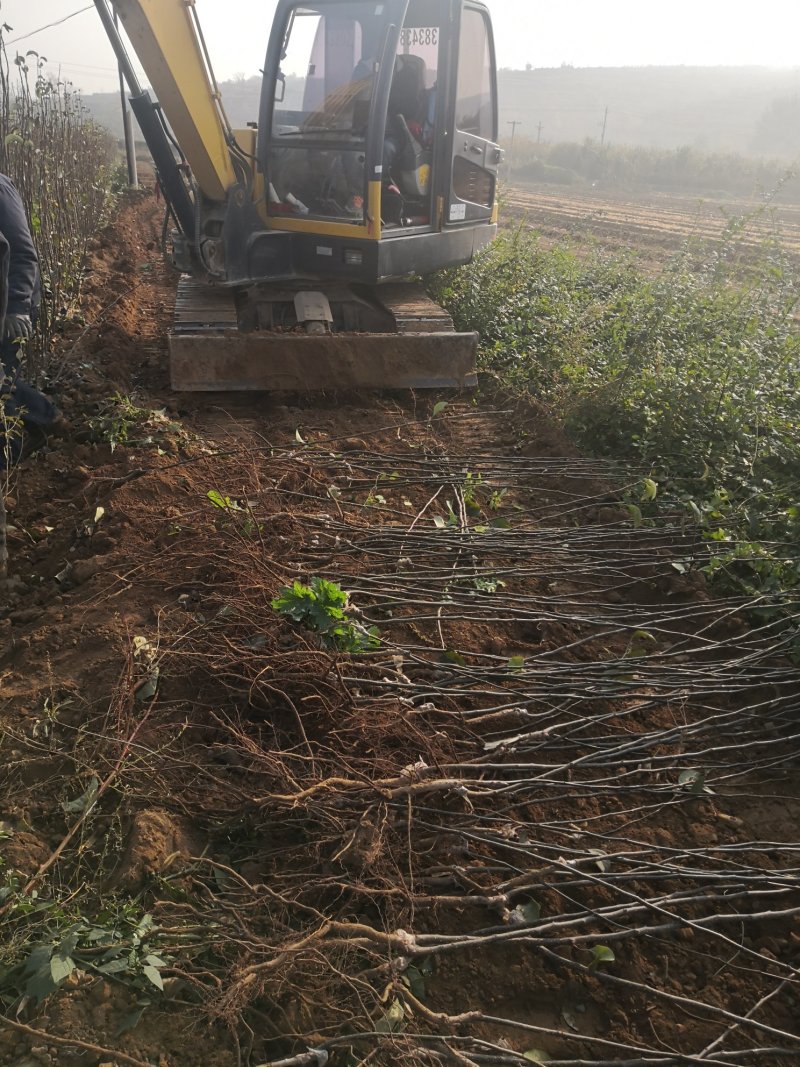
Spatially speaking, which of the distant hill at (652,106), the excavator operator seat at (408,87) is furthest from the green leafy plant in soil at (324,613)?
the distant hill at (652,106)

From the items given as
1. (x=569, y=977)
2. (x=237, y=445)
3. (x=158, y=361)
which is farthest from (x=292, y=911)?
(x=158, y=361)

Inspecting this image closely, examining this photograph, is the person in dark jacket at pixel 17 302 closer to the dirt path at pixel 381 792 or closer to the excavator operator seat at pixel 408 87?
the dirt path at pixel 381 792

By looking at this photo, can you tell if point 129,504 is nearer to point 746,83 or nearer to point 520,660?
point 520,660

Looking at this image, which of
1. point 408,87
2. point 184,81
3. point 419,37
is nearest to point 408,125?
point 408,87

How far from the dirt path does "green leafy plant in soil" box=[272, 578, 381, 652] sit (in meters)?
0.03

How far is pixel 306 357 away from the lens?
6.13 m

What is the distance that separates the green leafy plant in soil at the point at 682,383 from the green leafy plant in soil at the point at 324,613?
197 centimetres

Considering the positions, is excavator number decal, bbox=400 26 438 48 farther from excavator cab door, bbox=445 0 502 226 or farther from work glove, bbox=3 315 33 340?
work glove, bbox=3 315 33 340

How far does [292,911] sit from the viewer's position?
2.32 m

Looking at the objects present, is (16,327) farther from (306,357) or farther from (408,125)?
(408,125)

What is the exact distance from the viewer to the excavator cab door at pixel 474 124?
698 centimetres

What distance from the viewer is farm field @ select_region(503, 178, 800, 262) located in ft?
53.5

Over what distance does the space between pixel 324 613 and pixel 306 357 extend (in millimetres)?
3497

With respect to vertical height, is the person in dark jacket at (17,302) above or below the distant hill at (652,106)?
below
